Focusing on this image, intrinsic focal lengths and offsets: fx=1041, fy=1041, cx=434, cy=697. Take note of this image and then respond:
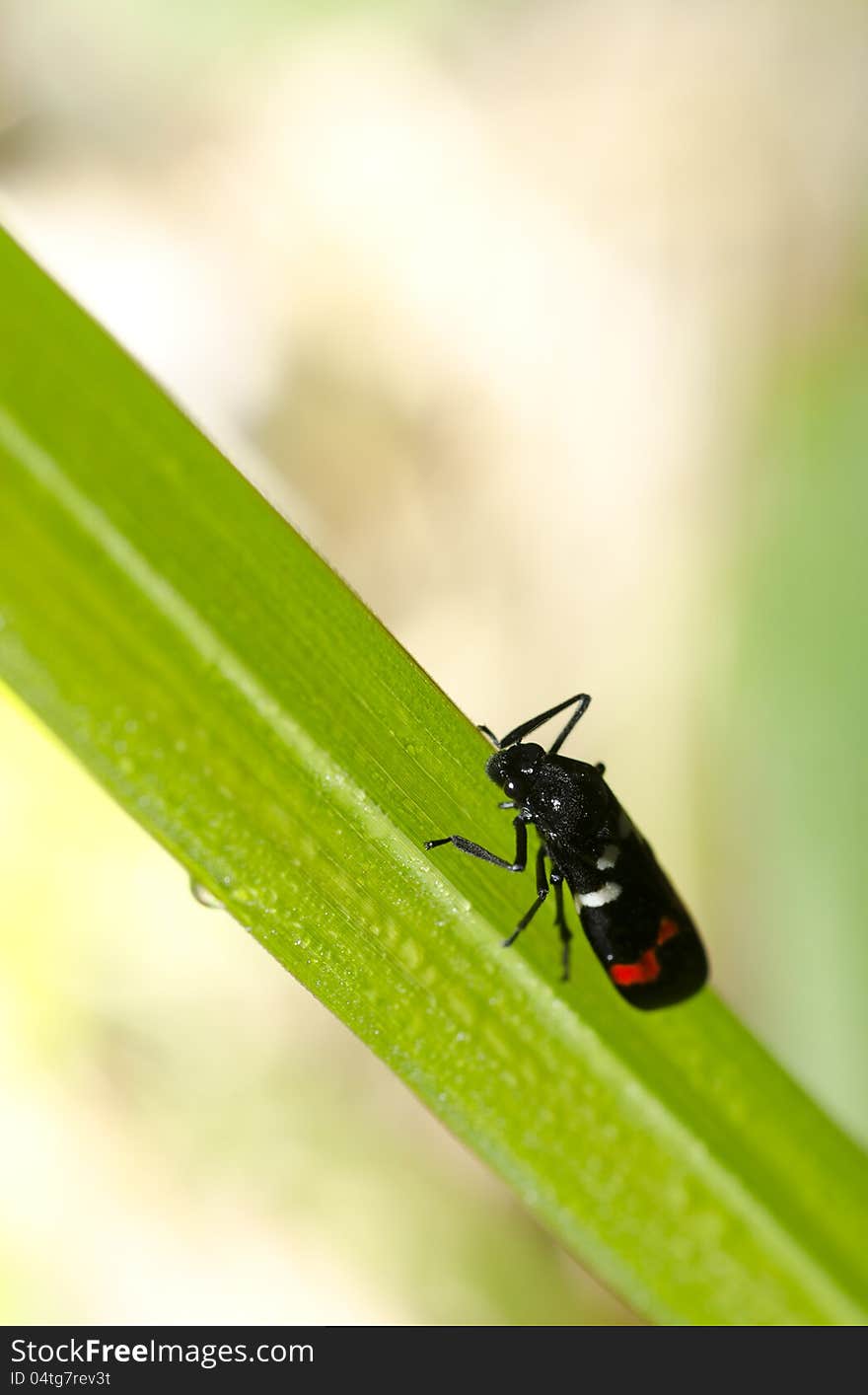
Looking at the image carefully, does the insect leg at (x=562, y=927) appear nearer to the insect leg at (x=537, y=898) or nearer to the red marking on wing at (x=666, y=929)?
the insect leg at (x=537, y=898)

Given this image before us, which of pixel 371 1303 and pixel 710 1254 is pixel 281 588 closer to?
pixel 710 1254

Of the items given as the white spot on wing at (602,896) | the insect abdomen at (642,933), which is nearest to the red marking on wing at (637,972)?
the insect abdomen at (642,933)

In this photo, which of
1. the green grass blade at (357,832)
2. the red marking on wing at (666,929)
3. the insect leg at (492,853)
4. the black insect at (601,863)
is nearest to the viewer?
the green grass blade at (357,832)

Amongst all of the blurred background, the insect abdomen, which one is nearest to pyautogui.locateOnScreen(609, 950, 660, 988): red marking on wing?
the insect abdomen

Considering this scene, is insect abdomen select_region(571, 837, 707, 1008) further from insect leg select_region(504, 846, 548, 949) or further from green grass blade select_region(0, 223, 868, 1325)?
insect leg select_region(504, 846, 548, 949)
